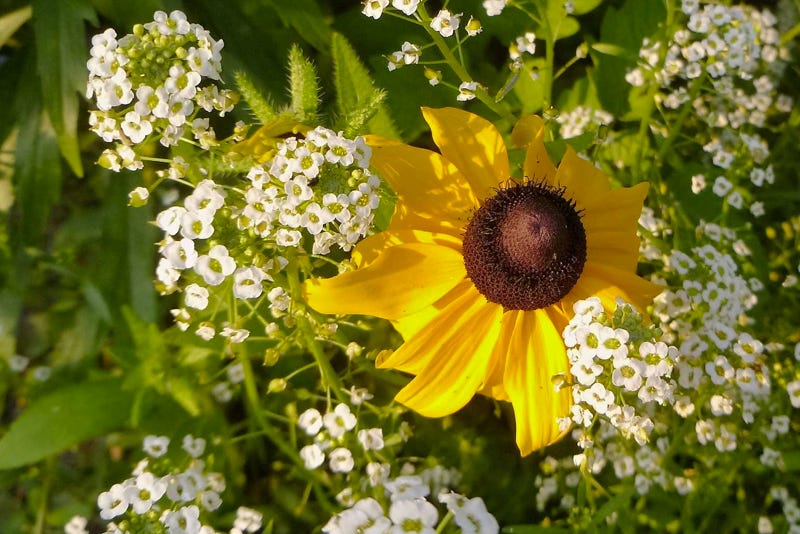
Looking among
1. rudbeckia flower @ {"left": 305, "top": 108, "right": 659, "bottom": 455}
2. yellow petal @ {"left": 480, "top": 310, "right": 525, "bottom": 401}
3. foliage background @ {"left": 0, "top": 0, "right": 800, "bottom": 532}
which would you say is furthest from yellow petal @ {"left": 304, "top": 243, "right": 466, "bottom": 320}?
foliage background @ {"left": 0, "top": 0, "right": 800, "bottom": 532}

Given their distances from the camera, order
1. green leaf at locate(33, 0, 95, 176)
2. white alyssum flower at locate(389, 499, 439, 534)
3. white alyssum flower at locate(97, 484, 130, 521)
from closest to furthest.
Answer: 1. white alyssum flower at locate(389, 499, 439, 534)
2. white alyssum flower at locate(97, 484, 130, 521)
3. green leaf at locate(33, 0, 95, 176)

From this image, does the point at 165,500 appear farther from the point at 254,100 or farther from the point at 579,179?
the point at 579,179

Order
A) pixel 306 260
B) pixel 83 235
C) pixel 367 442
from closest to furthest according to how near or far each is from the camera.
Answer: pixel 306 260, pixel 367 442, pixel 83 235

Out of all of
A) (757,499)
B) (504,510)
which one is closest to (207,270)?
(504,510)

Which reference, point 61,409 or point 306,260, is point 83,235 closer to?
point 61,409

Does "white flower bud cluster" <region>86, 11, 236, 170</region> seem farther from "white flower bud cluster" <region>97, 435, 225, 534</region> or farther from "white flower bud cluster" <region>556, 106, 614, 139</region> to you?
"white flower bud cluster" <region>556, 106, 614, 139</region>

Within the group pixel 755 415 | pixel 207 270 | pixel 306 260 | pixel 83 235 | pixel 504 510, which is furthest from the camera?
pixel 83 235
